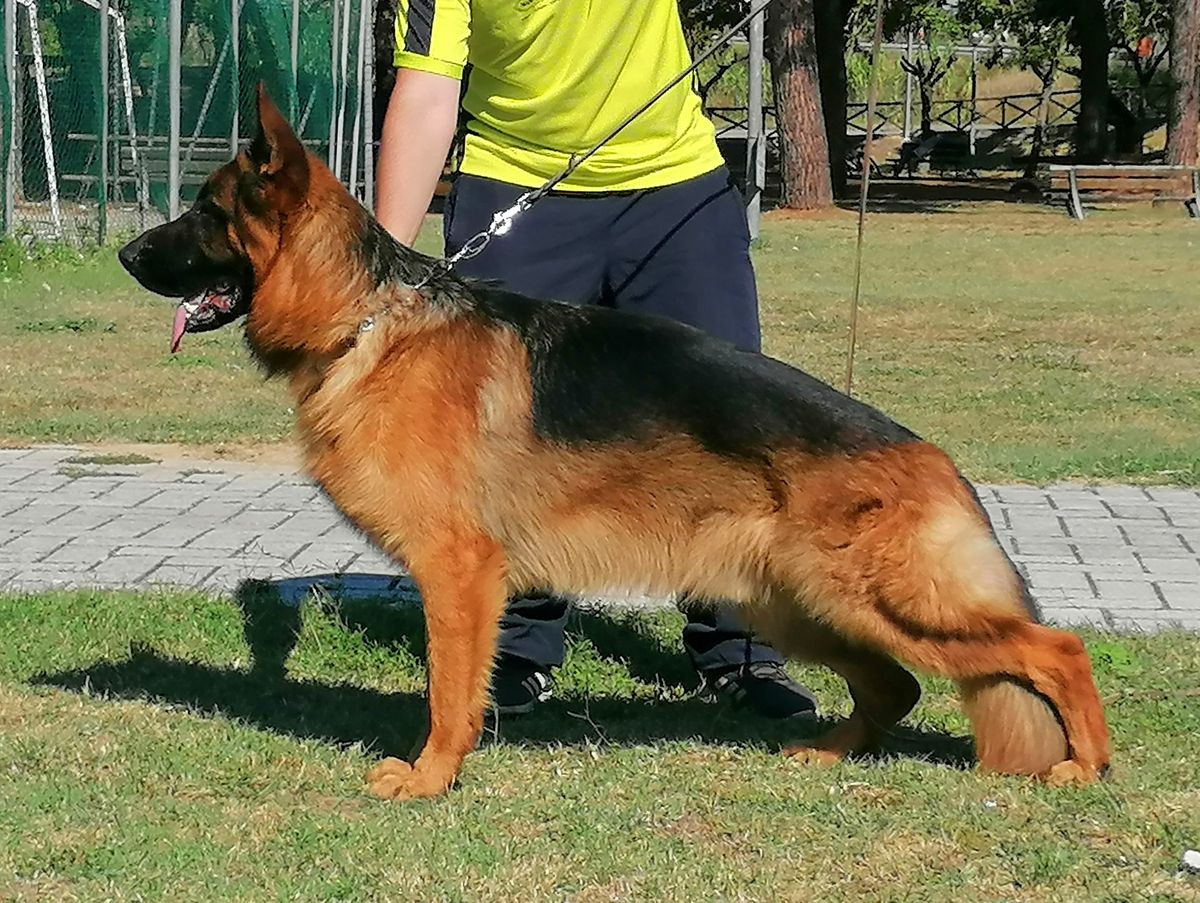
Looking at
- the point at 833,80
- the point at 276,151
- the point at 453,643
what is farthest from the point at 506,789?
the point at 833,80

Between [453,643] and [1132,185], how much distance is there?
86.7 feet

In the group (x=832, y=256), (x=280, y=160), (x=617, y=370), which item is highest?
(x=280, y=160)

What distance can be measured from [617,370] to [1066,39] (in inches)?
1875

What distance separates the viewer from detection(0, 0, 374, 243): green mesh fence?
17.2 m

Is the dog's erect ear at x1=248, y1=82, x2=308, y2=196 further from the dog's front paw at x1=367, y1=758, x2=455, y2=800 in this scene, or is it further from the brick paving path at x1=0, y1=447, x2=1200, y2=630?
the brick paving path at x1=0, y1=447, x2=1200, y2=630

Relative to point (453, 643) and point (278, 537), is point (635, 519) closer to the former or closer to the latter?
point (453, 643)

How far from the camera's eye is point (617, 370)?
458 cm

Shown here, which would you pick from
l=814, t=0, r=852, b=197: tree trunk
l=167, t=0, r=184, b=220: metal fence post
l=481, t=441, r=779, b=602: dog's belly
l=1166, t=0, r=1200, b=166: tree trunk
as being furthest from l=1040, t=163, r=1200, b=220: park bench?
l=481, t=441, r=779, b=602: dog's belly

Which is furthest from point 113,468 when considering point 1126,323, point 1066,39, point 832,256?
point 1066,39

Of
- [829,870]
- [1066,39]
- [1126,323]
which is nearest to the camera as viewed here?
[829,870]

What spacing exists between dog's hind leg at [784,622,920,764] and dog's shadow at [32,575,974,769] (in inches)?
3.2

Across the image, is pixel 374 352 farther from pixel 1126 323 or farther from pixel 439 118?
pixel 1126 323

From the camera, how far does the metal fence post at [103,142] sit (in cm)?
1700

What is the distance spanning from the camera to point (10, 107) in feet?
52.8
